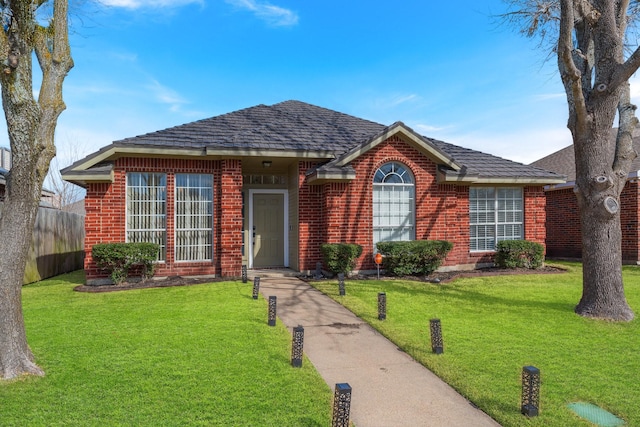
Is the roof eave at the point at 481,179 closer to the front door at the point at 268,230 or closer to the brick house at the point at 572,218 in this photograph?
the brick house at the point at 572,218

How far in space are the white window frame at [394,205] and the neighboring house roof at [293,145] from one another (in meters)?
0.87

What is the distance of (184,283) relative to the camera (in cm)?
1004

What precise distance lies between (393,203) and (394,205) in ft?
0.22

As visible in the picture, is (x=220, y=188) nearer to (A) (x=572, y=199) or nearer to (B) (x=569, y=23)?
(B) (x=569, y=23)

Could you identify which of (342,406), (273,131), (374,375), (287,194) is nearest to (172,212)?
(287,194)

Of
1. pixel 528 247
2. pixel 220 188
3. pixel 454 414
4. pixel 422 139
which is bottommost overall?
pixel 454 414

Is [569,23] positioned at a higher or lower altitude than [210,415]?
higher

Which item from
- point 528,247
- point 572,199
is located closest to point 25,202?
point 528,247

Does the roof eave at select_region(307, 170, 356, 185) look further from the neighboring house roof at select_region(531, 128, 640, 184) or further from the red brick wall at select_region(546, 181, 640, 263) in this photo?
the neighboring house roof at select_region(531, 128, 640, 184)

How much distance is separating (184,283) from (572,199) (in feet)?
51.2

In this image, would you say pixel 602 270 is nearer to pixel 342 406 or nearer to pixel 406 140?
pixel 406 140

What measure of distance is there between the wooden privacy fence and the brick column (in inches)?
209

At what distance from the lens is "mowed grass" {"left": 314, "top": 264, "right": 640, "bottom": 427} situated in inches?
156

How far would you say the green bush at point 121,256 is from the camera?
→ 31.4ft
